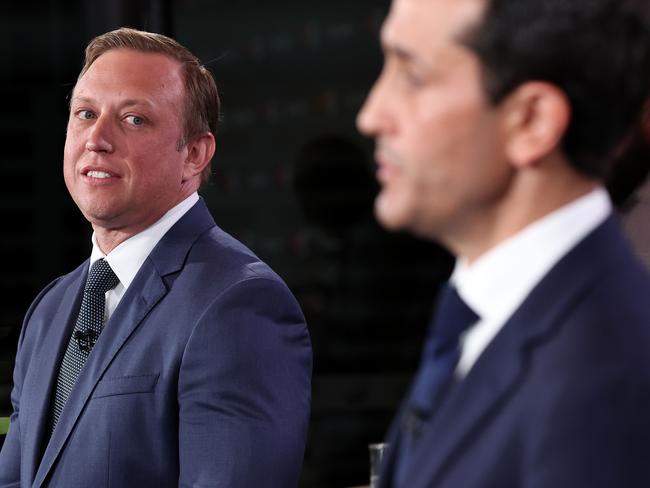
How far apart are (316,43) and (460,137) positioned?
3.37 metres

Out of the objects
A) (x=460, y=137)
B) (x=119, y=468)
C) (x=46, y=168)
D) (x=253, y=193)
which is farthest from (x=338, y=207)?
(x=460, y=137)

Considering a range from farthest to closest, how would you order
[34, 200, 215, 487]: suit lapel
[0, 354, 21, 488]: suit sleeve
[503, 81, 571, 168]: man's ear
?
[0, 354, 21, 488]: suit sleeve → [34, 200, 215, 487]: suit lapel → [503, 81, 571, 168]: man's ear

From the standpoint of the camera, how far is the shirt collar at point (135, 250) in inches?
86.1

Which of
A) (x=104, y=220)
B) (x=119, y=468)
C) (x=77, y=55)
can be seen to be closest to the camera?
(x=119, y=468)

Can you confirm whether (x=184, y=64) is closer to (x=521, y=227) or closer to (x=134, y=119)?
(x=134, y=119)

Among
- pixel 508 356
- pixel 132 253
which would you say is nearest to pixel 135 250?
pixel 132 253

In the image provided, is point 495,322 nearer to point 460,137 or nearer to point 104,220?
point 460,137

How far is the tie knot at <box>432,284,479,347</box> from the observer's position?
1.04m

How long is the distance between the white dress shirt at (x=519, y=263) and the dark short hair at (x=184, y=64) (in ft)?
4.40

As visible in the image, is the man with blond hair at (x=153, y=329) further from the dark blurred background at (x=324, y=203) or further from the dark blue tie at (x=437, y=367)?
the dark blurred background at (x=324, y=203)

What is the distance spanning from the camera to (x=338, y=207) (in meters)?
4.25

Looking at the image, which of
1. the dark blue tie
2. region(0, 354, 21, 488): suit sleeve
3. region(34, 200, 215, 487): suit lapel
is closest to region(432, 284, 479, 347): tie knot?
the dark blue tie

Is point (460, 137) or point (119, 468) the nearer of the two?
point (460, 137)

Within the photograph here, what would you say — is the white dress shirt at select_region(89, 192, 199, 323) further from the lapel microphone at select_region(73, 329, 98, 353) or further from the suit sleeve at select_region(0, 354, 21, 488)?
the suit sleeve at select_region(0, 354, 21, 488)
